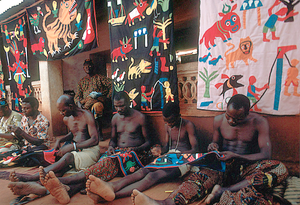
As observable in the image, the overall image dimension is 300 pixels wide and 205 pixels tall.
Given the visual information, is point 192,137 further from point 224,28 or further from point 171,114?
point 224,28

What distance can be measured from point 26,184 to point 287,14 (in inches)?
158

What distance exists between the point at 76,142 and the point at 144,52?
214 cm

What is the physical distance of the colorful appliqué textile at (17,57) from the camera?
6.01 metres

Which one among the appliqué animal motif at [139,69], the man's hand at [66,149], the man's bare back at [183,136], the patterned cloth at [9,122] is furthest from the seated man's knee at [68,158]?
the patterned cloth at [9,122]

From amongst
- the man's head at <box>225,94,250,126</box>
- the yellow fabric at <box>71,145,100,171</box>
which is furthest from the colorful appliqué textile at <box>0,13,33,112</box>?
the man's head at <box>225,94,250,126</box>

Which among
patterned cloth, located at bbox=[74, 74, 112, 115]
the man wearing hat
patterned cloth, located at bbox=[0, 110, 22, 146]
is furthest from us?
patterned cloth, located at bbox=[74, 74, 112, 115]

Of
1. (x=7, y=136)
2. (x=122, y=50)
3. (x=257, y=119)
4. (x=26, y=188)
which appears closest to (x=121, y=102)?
(x=122, y=50)

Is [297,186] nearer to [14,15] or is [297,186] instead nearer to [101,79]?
[101,79]

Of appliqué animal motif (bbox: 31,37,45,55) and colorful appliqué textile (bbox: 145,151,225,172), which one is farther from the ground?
appliqué animal motif (bbox: 31,37,45,55)

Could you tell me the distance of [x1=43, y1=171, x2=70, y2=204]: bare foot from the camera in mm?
2033

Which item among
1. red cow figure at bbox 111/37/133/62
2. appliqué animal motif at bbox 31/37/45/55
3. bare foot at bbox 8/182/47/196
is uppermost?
appliqué animal motif at bbox 31/37/45/55

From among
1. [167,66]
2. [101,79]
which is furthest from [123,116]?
[101,79]

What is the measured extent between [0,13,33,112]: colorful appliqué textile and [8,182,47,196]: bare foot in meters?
4.67

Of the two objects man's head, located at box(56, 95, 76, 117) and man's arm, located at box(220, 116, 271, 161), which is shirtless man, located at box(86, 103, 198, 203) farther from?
man's head, located at box(56, 95, 76, 117)
